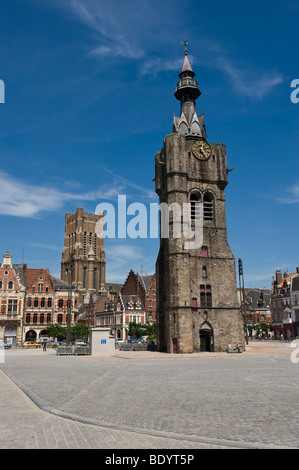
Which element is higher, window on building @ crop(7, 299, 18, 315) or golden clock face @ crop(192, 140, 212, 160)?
golden clock face @ crop(192, 140, 212, 160)

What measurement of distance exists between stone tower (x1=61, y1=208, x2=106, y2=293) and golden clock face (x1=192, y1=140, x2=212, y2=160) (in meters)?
73.5

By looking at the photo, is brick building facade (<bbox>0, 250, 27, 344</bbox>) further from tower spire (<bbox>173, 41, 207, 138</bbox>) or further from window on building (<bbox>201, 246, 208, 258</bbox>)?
tower spire (<bbox>173, 41, 207, 138</bbox>)

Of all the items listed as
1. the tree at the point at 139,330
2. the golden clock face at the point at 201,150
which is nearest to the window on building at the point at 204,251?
the golden clock face at the point at 201,150

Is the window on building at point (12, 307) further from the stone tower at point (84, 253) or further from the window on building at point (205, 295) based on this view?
the stone tower at point (84, 253)

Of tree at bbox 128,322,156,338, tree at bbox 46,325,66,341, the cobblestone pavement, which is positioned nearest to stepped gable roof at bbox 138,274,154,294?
tree at bbox 128,322,156,338

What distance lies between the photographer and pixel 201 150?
148ft

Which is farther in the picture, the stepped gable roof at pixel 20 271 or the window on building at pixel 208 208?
the stepped gable roof at pixel 20 271

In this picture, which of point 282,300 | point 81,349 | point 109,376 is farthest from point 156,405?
point 282,300

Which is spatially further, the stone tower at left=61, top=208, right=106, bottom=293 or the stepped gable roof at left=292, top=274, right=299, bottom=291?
the stone tower at left=61, top=208, right=106, bottom=293

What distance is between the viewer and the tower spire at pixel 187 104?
47875 millimetres

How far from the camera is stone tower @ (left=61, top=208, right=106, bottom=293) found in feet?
375
